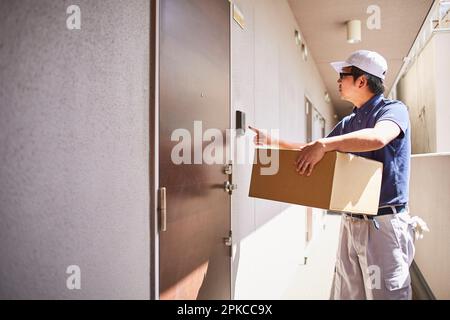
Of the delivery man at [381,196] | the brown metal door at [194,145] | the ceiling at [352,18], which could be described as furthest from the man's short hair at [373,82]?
the ceiling at [352,18]

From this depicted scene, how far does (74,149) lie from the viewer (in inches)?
36.6

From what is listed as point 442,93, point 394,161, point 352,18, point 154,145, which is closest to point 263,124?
point 394,161

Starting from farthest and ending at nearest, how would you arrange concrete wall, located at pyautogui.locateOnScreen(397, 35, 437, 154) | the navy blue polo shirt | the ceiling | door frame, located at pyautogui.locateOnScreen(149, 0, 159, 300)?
concrete wall, located at pyautogui.locateOnScreen(397, 35, 437, 154) → the ceiling → the navy blue polo shirt → door frame, located at pyautogui.locateOnScreen(149, 0, 159, 300)

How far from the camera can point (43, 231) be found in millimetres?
851

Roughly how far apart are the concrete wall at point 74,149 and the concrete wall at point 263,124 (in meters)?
0.99

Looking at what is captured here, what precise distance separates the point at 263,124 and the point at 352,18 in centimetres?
254

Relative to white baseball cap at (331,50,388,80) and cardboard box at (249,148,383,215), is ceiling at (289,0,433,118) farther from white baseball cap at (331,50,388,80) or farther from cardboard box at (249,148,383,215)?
cardboard box at (249,148,383,215)

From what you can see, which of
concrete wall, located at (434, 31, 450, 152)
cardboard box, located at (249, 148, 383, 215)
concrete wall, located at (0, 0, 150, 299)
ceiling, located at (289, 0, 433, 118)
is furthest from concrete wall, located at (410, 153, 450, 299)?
concrete wall, located at (0, 0, 150, 299)

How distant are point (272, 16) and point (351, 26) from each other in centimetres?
182

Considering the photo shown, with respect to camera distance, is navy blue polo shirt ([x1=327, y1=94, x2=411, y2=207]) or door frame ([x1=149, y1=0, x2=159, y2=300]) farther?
navy blue polo shirt ([x1=327, y1=94, x2=411, y2=207])

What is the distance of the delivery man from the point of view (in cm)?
138

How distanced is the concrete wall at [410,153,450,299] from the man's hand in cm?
171

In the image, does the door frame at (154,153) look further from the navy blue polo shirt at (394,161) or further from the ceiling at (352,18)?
the ceiling at (352,18)
